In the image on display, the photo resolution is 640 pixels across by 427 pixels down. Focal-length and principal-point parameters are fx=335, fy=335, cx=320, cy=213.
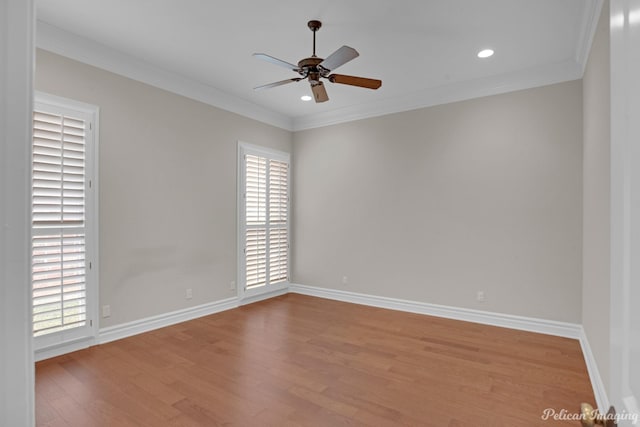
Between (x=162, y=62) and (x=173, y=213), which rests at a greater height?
(x=162, y=62)

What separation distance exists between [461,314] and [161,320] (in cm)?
365

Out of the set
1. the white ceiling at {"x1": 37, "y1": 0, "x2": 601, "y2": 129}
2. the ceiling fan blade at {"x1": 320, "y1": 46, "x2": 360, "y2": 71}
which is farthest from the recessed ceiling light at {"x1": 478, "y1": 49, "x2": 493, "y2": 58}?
the ceiling fan blade at {"x1": 320, "y1": 46, "x2": 360, "y2": 71}

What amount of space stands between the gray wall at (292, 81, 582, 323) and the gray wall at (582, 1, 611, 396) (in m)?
0.37

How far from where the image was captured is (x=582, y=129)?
3537 millimetres

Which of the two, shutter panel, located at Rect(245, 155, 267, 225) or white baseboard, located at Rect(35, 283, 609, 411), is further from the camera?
shutter panel, located at Rect(245, 155, 267, 225)

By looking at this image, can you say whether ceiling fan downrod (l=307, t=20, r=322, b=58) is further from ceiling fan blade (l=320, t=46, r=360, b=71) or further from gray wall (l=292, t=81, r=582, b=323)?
gray wall (l=292, t=81, r=582, b=323)

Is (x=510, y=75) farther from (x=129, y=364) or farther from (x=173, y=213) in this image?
(x=129, y=364)

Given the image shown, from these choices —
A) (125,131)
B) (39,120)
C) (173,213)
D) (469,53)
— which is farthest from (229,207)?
(469,53)

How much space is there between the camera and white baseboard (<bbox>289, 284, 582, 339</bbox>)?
3666mm

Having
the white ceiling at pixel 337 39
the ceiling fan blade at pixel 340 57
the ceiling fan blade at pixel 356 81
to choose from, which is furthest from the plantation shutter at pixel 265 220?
the ceiling fan blade at pixel 340 57

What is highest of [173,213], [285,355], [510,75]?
[510,75]

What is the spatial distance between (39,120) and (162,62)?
53.2 inches

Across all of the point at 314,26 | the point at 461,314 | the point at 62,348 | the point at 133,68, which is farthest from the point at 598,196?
the point at 62,348

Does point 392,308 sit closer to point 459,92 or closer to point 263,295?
point 263,295
